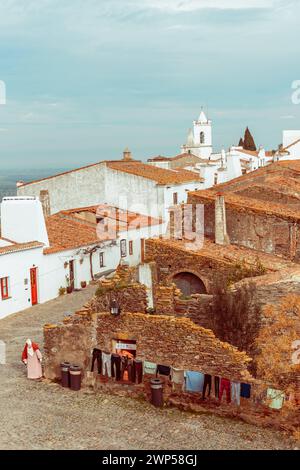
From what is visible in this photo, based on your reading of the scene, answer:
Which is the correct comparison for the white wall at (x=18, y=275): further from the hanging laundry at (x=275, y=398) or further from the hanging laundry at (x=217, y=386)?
the hanging laundry at (x=275, y=398)

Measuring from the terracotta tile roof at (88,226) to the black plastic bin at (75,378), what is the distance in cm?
1209

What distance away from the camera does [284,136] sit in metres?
71.6

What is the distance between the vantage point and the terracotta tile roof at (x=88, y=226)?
103 feet

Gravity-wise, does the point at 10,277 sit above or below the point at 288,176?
below

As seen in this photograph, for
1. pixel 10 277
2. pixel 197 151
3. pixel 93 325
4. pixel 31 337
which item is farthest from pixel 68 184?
pixel 197 151

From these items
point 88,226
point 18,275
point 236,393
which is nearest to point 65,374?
point 236,393

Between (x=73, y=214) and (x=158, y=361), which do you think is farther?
(x=73, y=214)

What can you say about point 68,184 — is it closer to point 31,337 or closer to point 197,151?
point 31,337

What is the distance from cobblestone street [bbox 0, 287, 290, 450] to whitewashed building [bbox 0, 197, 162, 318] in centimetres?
913

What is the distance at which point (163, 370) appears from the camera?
54.3ft

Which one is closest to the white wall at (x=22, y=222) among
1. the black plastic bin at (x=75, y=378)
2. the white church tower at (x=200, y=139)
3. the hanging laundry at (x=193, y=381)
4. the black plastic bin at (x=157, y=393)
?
the black plastic bin at (x=75, y=378)

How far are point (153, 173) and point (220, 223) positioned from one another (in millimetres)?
19359

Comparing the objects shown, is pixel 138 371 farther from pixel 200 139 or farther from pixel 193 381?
pixel 200 139
